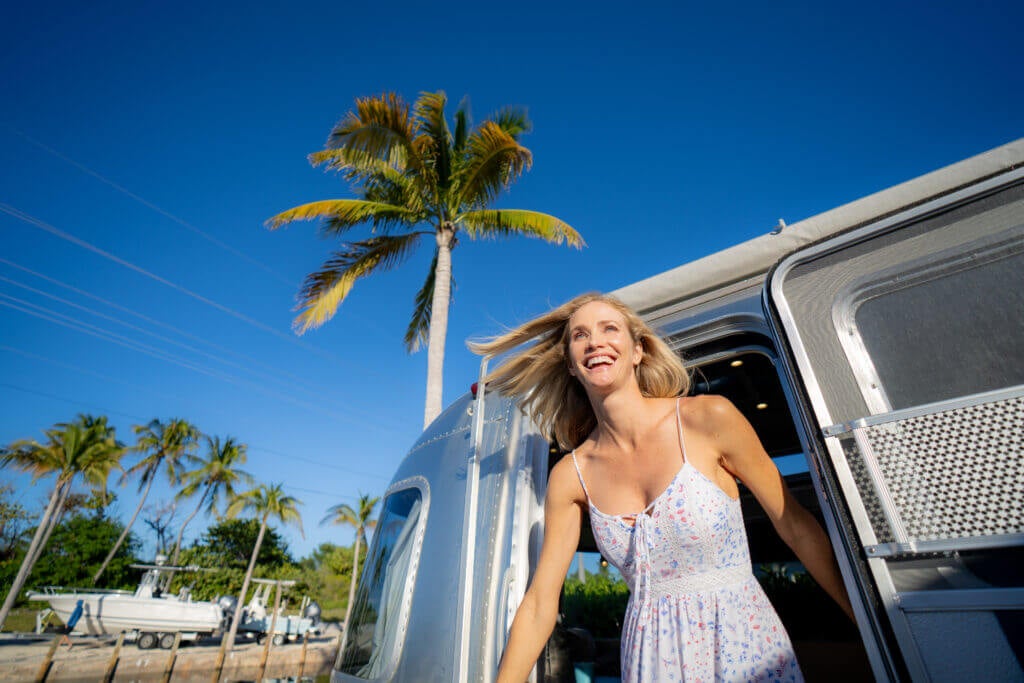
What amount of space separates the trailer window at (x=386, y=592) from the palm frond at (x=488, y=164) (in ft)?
20.9

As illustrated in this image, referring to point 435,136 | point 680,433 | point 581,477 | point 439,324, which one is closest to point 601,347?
point 680,433

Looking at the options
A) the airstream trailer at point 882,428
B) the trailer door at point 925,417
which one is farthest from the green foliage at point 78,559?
the trailer door at point 925,417

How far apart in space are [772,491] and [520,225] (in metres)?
7.48

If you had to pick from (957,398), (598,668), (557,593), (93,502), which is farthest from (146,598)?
(957,398)

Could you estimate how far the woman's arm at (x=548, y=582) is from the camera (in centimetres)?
158

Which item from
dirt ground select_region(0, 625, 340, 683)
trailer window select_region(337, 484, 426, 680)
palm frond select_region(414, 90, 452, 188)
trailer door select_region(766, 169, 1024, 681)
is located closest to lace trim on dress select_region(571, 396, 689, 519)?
trailer door select_region(766, 169, 1024, 681)

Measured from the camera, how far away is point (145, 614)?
1988 cm

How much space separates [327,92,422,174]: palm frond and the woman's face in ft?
23.4

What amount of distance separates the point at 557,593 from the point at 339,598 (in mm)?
52050

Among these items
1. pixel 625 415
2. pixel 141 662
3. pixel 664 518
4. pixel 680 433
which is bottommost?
pixel 141 662

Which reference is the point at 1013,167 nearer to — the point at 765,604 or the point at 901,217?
the point at 901,217

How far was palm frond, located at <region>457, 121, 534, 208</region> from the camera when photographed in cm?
775

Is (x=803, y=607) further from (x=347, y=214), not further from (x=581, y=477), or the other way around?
(x=347, y=214)

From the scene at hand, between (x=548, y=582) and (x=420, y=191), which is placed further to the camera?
(x=420, y=191)
